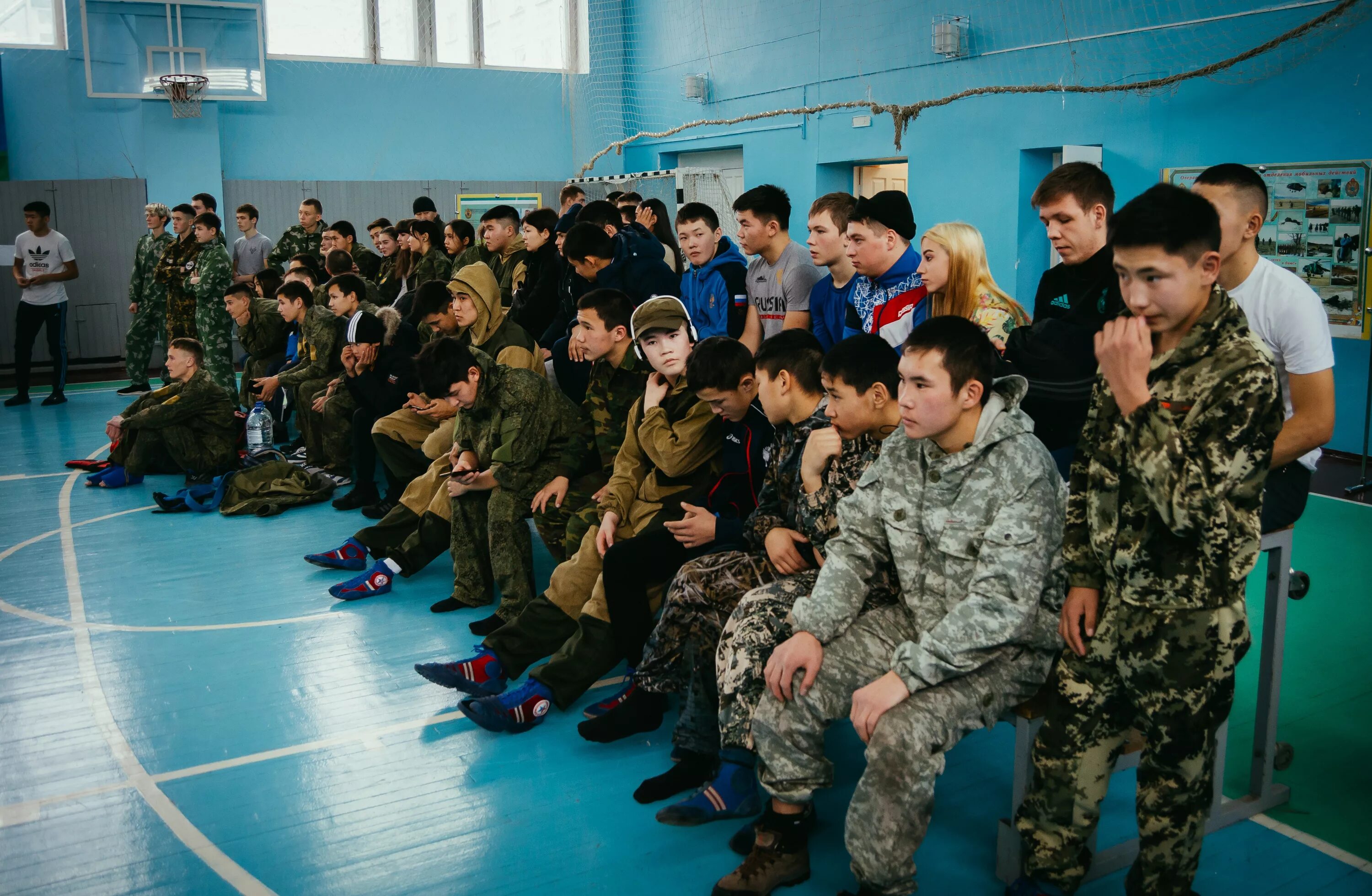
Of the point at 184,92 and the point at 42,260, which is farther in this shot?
the point at 184,92

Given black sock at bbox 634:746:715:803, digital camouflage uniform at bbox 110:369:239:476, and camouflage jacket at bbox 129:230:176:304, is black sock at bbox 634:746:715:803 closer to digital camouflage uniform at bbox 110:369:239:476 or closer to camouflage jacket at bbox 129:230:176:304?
digital camouflage uniform at bbox 110:369:239:476

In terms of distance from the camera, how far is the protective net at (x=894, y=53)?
737 cm

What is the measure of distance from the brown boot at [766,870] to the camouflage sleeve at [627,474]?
5.20 ft

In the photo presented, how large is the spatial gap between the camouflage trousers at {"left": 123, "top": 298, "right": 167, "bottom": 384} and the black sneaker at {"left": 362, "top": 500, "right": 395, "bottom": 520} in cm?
564

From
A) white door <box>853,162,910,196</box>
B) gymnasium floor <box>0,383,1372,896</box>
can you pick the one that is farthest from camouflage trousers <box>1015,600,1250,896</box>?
white door <box>853,162,910,196</box>

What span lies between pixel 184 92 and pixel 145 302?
356 centimetres

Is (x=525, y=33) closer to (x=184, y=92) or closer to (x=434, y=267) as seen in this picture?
(x=184, y=92)

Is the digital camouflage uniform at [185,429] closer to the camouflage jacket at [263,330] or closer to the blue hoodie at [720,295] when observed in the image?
the camouflage jacket at [263,330]

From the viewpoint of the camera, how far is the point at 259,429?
296 inches

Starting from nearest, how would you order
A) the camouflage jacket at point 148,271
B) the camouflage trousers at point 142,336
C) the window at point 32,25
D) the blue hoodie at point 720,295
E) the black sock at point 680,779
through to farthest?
the black sock at point 680,779, the blue hoodie at point 720,295, the camouflage jacket at point 148,271, the camouflage trousers at point 142,336, the window at point 32,25

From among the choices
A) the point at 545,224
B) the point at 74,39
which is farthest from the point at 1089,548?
the point at 74,39

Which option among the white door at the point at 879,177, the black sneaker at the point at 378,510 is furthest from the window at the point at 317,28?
the black sneaker at the point at 378,510

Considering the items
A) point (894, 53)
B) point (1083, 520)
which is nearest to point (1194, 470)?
point (1083, 520)

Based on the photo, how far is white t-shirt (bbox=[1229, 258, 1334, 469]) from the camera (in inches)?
112
